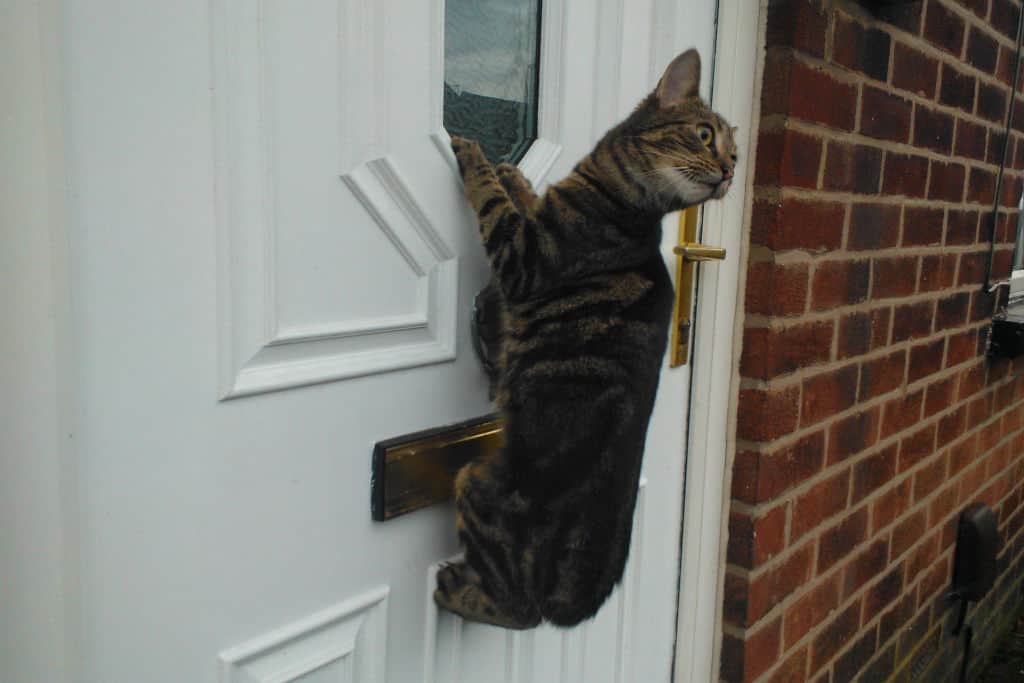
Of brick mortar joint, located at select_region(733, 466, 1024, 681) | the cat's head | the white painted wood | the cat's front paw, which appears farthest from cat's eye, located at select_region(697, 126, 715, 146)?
brick mortar joint, located at select_region(733, 466, 1024, 681)

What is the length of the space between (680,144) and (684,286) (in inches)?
13.7

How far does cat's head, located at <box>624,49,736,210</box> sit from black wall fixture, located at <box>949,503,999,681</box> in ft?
5.62

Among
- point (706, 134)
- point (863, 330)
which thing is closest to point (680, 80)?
point (706, 134)

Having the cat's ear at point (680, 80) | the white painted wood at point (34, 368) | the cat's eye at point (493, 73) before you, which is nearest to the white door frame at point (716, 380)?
the cat's ear at point (680, 80)

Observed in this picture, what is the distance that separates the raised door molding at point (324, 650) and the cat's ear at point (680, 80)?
0.79m

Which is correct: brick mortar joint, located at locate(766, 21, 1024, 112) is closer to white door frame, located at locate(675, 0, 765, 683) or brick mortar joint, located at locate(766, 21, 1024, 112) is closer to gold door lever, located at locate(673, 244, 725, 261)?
white door frame, located at locate(675, 0, 765, 683)

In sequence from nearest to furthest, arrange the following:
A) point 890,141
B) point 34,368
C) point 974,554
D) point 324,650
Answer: point 34,368
point 324,650
point 890,141
point 974,554

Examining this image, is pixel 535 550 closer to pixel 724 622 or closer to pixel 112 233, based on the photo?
pixel 112 233

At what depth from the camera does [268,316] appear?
2.93 feet

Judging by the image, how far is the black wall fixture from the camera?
2322 mm

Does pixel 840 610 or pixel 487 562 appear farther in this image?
pixel 840 610

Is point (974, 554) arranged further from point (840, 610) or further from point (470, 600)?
point (470, 600)

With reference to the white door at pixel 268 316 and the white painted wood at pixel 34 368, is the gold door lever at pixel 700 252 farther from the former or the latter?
the white painted wood at pixel 34 368

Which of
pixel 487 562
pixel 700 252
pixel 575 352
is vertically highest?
pixel 700 252
